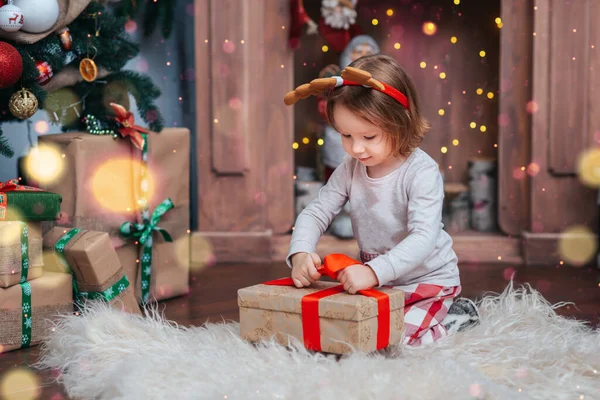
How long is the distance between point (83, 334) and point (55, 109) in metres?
0.68

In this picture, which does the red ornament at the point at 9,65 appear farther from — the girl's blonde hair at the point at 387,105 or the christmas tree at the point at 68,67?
the girl's blonde hair at the point at 387,105

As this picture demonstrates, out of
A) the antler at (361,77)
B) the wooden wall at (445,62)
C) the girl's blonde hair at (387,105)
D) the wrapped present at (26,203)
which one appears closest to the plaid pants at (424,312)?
the girl's blonde hair at (387,105)

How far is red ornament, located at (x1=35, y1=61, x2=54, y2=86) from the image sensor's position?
5.75ft

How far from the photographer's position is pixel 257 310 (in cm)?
129

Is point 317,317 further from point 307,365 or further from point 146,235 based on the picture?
point 146,235

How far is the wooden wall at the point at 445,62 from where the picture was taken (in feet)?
9.16

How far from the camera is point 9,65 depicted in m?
1.56

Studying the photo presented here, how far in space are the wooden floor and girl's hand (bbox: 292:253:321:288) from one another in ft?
1.42

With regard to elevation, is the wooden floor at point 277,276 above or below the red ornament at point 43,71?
below

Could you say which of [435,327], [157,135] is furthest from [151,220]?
[435,327]

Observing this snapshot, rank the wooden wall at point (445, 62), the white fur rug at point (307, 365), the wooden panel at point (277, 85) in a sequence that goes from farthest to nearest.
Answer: the wooden wall at point (445, 62) → the wooden panel at point (277, 85) → the white fur rug at point (307, 365)

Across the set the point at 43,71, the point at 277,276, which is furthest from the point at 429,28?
the point at 43,71

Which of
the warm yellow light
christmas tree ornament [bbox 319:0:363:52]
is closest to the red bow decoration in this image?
christmas tree ornament [bbox 319:0:363:52]

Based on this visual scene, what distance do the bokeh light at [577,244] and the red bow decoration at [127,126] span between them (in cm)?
139
